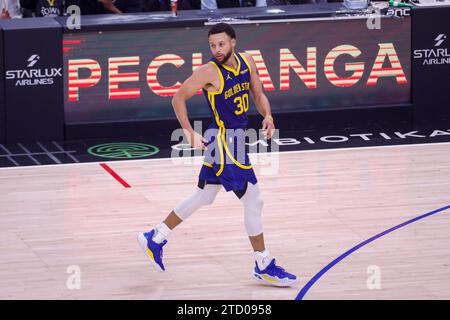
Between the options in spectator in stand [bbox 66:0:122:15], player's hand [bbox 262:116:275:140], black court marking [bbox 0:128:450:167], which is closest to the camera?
player's hand [bbox 262:116:275:140]

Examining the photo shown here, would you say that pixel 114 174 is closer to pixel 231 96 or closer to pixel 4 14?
pixel 4 14

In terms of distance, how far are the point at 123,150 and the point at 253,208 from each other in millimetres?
4620

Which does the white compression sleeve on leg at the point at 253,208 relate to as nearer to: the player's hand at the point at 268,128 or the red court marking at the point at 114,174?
the player's hand at the point at 268,128

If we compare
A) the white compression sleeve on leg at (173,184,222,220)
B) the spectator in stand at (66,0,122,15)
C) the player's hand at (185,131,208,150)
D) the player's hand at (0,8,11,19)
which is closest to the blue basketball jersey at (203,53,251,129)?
the player's hand at (185,131,208,150)

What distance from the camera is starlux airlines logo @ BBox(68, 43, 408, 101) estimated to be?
1340 cm

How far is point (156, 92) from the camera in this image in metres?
13.6

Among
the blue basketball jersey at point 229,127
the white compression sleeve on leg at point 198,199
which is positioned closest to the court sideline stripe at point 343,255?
the blue basketball jersey at point 229,127

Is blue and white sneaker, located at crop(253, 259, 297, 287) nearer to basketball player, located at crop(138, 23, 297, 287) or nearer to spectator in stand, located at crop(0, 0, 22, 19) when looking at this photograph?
basketball player, located at crop(138, 23, 297, 287)

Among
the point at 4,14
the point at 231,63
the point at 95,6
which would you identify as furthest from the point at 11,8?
the point at 231,63

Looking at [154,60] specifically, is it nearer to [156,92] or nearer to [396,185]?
[156,92]

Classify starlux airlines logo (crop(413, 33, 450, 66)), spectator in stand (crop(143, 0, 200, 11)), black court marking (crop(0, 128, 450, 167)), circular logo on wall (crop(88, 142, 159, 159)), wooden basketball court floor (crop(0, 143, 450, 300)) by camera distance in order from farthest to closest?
spectator in stand (crop(143, 0, 200, 11)), starlux airlines logo (crop(413, 33, 450, 66)), circular logo on wall (crop(88, 142, 159, 159)), black court marking (crop(0, 128, 450, 167)), wooden basketball court floor (crop(0, 143, 450, 300))

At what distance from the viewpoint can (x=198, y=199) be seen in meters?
9.06

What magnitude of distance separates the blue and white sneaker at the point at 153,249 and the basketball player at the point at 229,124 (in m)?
0.53

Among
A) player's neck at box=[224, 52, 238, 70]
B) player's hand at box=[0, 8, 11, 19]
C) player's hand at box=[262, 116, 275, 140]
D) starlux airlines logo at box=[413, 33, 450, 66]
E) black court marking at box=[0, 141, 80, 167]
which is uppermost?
player's hand at box=[0, 8, 11, 19]
